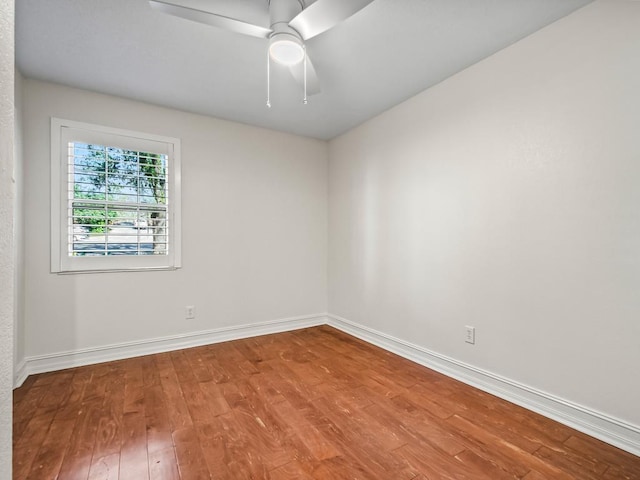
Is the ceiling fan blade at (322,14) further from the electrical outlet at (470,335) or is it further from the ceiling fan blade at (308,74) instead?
the electrical outlet at (470,335)

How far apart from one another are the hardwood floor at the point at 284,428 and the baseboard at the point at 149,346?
126 millimetres

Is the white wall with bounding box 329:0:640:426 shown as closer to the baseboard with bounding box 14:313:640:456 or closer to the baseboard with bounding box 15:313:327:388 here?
the baseboard with bounding box 14:313:640:456

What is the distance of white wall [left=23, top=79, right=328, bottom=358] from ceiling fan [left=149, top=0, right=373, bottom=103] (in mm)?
1791

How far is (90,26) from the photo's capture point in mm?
1932

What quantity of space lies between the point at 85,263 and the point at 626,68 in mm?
4107

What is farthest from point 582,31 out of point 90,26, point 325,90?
point 90,26

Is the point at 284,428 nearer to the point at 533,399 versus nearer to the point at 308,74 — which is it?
the point at 533,399

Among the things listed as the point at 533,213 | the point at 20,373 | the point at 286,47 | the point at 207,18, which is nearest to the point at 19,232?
the point at 20,373

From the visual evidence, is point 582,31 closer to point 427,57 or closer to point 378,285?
point 427,57

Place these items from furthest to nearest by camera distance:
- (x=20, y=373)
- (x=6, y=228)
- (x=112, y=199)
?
(x=112, y=199) < (x=20, y=373) < (x=6, y=228)

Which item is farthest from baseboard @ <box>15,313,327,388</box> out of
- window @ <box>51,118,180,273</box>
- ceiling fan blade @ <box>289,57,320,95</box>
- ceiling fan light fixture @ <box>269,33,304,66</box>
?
ceiling fan light fixture @ <box>269,33,304,66</box>

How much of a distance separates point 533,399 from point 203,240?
10.3 feet

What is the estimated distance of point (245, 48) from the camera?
7.06 ft

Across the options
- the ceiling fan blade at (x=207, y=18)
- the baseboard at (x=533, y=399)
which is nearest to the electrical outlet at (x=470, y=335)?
the baseboard at (x=533, y=399)
